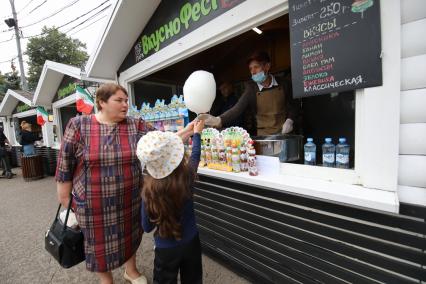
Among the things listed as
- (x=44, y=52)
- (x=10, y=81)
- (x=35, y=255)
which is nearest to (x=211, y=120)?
(x=35, y=255)

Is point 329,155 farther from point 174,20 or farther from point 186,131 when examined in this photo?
point 174,20

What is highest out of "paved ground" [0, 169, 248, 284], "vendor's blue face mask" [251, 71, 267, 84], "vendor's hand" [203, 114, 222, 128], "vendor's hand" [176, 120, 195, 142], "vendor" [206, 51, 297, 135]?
"vendor's blue face mask" [251, 71, 267, 84]

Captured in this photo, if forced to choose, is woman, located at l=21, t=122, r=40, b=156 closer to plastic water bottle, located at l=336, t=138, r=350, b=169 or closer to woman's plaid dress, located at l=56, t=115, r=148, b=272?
woman's plaid dress, located at l=56, t=115, r=148, b=272

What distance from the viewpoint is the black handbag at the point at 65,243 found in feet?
6.14

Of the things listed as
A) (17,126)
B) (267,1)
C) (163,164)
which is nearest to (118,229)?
(163,164)

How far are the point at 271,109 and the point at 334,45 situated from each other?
111 centimetres

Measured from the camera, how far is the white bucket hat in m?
1.29

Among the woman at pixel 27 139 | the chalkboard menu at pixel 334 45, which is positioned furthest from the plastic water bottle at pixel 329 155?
the woman at pixel 27 139

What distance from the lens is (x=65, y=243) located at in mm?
1871

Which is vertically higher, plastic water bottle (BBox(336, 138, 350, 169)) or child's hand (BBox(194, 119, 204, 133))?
child's hand (BBox(194, 119, 204, 133))

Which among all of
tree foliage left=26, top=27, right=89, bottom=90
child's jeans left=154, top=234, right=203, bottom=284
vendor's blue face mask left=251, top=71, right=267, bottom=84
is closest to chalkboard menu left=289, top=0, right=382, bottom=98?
vendor's blue face mask left=251, top=71, right=267, bottom=84

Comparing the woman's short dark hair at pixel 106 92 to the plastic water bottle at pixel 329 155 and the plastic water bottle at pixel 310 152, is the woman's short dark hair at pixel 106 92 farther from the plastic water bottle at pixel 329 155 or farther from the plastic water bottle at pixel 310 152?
the plastic water bottle at pixel 329 155

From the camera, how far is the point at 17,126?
12.0m

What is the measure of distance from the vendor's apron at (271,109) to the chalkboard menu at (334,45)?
29.9 inches
